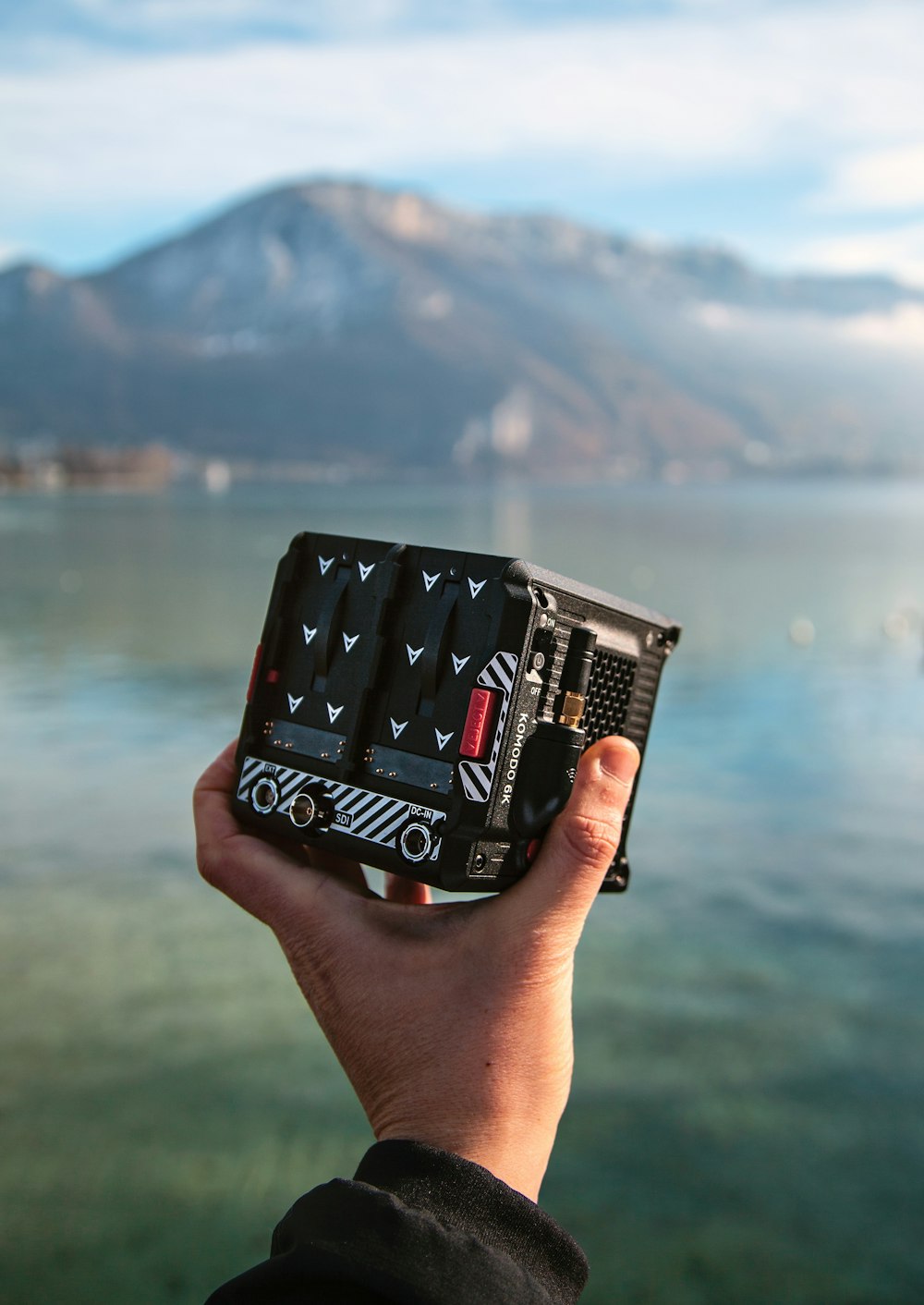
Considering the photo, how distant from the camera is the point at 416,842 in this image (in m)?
2.63

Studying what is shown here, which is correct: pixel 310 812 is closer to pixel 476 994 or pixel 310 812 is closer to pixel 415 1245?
pixel 476 994

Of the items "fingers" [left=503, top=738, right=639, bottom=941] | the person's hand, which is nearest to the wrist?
the person's hand

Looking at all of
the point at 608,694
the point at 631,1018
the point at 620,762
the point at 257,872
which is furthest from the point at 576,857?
the point at 631,1018

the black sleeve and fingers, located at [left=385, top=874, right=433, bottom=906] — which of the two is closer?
the black sleeve

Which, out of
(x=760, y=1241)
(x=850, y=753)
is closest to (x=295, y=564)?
(x=760, y=1241)

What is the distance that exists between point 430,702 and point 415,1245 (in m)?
1.23

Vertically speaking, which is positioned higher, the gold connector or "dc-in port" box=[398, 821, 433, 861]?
the gold connector

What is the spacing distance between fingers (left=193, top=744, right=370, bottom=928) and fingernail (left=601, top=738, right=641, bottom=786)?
0.56 metres

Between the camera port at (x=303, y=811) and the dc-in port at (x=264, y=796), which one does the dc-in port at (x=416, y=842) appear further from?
the dc-in port at (x=264, y=796)

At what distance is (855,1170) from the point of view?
5.59 m

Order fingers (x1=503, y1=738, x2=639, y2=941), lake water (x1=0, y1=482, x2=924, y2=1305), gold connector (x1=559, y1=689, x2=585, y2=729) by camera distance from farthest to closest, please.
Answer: lake water (x1=0, y1=482, x2=924, y2=1305)
gold connector (x1=559, y1=689, x2=585, y2=729)
fingers (x1=503, y1=738, x2=639, y2=941)

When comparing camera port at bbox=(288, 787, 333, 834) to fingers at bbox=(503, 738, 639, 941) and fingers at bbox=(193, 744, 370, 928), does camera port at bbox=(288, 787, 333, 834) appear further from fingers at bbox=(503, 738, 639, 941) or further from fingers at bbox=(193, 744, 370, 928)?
fingers at bbox=(503, 738, 639, 941)

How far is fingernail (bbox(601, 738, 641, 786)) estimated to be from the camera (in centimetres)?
241

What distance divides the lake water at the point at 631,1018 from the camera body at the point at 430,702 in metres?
2.98
